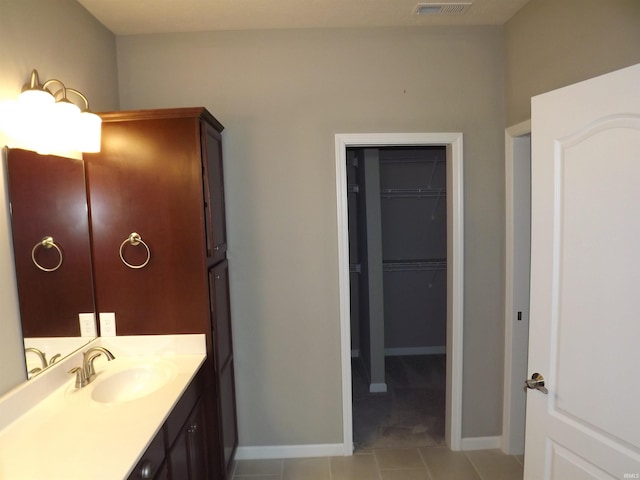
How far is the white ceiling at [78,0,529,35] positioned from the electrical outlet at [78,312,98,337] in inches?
64.3

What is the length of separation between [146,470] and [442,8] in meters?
2.60

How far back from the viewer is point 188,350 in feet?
6.48

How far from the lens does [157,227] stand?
1.89 metres

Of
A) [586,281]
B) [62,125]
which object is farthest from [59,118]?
[586,281]

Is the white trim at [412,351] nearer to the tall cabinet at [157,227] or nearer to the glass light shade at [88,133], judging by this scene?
the tall cabinet at [157,227]

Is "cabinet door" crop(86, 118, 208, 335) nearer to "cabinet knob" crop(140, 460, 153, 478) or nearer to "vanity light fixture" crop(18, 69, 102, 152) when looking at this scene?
"vanity light fixture" crop(18, 69, 102, 152)

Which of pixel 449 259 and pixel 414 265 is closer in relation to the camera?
pixel 449 259

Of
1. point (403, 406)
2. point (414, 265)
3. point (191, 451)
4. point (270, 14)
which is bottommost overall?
point (403, 406)

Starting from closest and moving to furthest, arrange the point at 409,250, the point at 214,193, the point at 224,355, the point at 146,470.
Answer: the point at 146,470 < the point at 214,193 < the point at 224,355 < the point at 409,250

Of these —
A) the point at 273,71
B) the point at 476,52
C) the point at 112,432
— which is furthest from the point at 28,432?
the point at 476,52

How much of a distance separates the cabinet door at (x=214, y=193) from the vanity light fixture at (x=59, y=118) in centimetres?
50

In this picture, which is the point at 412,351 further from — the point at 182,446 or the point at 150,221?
the point at 150,221

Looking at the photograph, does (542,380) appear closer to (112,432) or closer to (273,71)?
(112,432)

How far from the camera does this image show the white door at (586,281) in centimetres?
119
